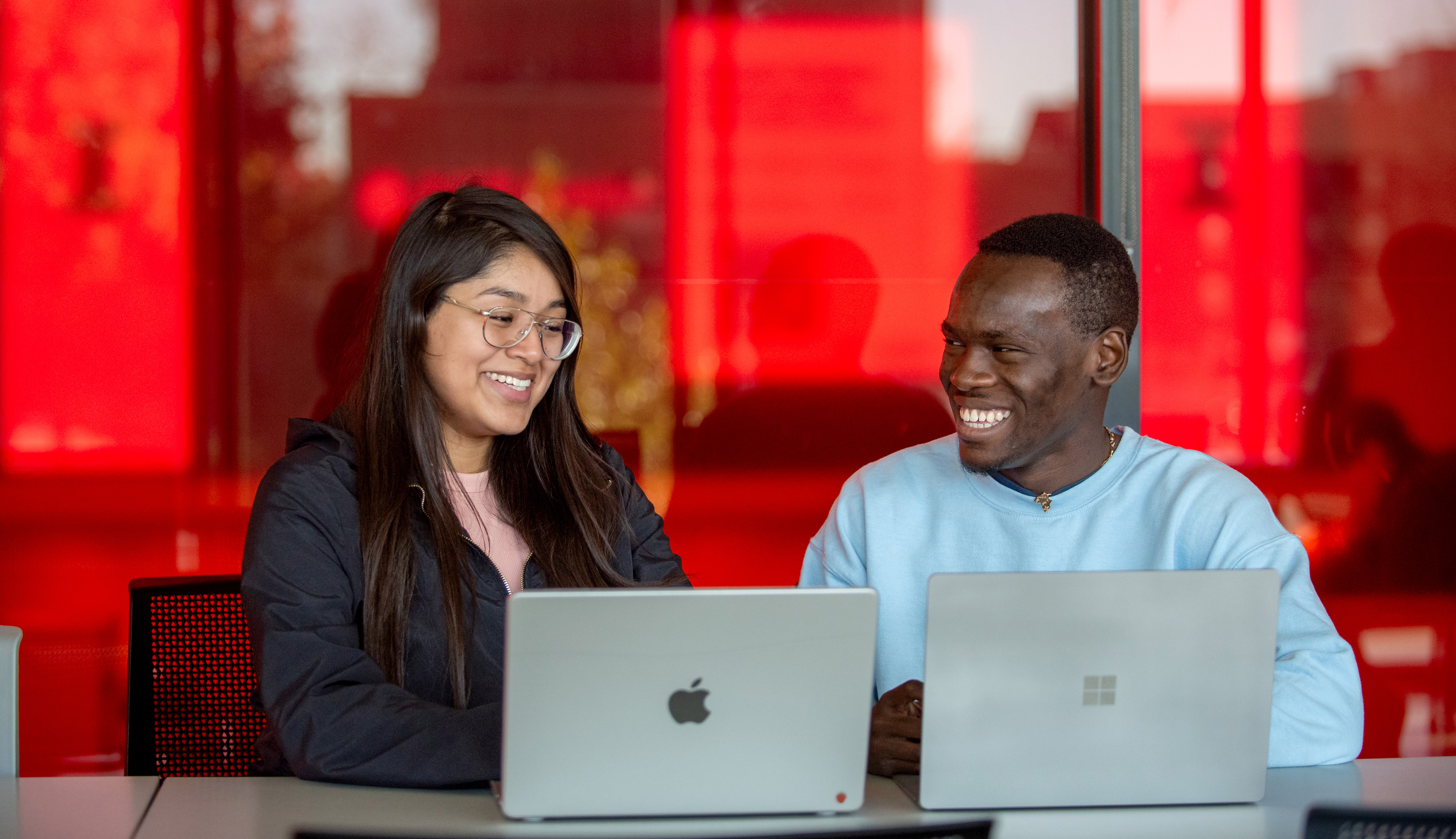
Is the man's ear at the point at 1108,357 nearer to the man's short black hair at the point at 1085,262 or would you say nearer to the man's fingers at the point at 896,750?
the man's short black hair at the point at 1085,262

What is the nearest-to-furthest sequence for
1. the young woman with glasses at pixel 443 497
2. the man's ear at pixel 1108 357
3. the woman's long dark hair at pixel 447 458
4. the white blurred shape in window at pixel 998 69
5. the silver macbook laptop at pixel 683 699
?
the silver macbook laptop at pixel 683 699 < the young woman with glasses at pixel 443 497 < the woman's long dark hair at pixel 447 458 < the man's ear at pixel 1108 357 < the white blurred shape in window at pixel 998 69

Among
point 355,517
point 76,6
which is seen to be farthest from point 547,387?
point 76,6

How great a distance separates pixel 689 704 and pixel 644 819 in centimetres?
16

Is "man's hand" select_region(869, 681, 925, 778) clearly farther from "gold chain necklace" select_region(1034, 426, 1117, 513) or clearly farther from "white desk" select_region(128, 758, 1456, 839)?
"gold chain necklace" select_region(1034, 426, 1117, 513)

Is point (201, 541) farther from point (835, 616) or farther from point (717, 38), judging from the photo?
point (835, 616)

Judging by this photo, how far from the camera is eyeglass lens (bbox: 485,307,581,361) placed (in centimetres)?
213

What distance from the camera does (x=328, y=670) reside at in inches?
67.4

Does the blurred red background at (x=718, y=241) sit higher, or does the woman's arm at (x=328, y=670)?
the blurred red background at (x=718, y=241)

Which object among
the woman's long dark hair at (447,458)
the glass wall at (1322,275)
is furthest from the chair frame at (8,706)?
the glass wall at (1322,275)

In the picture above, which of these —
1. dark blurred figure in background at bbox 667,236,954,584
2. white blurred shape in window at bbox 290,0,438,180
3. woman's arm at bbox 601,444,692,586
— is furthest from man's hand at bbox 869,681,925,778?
white blurred shape in window at bbox 290,0,438,180

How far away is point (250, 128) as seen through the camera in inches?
126

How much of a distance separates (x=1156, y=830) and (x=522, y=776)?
74cm

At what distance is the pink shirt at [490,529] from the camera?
2.16m

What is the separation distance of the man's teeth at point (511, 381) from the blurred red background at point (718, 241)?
43.9 inches
